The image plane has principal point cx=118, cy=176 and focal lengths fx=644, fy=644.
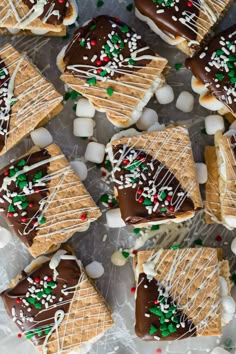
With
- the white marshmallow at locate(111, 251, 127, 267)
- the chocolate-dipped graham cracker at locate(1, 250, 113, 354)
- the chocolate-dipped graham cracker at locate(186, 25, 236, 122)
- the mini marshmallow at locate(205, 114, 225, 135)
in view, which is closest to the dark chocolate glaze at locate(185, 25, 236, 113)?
the chocolate-dipped graham cracker at locate(186, 25, 236, 122)

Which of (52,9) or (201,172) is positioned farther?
(201,172)

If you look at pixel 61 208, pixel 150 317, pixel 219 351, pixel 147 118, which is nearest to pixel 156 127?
pixel 147 118

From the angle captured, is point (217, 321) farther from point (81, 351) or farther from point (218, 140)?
point (218, 140)

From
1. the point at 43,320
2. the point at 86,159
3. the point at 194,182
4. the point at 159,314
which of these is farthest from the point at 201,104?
the point at 43,320

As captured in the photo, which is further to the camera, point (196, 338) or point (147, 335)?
point (196, 338)

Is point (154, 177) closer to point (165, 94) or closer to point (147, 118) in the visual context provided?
point (147, 118)

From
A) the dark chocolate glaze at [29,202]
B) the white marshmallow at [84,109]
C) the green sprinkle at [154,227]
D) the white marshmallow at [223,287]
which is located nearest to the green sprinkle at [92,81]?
the white marshmallow at [84,109]
